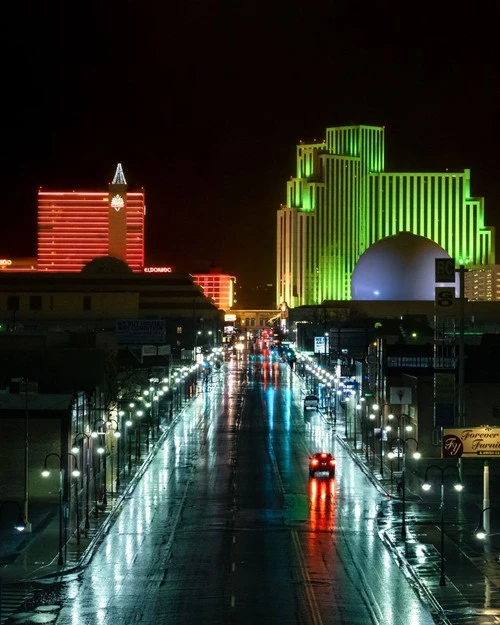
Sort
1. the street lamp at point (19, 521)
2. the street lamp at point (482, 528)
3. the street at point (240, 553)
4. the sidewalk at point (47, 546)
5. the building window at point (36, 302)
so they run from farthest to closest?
the building window at point (36, 302)
the street lamp at point (19, 521)
the street lamp at point (482, 528)
the sidewalk at point (47, 546)
the street at point (240, 553)

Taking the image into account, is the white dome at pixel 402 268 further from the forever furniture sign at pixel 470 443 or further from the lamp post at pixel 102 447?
the forever furniture sign at pixel 470 443

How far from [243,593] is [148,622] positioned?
10.4 feet

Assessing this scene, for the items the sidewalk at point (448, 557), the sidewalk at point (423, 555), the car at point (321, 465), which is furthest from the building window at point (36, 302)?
the sidewalk at point (423, 555)

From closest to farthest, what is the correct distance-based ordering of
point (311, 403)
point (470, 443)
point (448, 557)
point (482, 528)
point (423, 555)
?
point (448, 557) < point (423, 555) < point (482, 528) < point (470, 443) < point (311, 403)

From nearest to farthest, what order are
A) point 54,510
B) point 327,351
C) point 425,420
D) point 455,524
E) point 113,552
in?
point 113,552 < point 455,524 < point 54,510 < point 425,420 < point 327,351

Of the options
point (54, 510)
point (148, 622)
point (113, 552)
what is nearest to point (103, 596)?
point (148, 622)

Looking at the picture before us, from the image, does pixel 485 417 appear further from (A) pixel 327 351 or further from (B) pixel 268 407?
(A) pixel 327 351

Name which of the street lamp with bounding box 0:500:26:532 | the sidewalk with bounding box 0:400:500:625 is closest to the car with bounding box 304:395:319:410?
the sidewalk with bounding box 0:400:500:625

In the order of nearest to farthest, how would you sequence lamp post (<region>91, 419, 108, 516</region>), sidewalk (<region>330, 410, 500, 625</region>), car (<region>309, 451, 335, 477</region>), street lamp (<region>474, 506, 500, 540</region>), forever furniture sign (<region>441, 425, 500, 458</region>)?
1. sidewalk (<region>330, 410, 500, 625</region>)
2. street lamp (<region>474, 506, 500, 540</region>)
3. forever furniture sign (<region>441, 425, 500, 458</region>)
4. lamp post (<region>91, 419, 108, 516</region>)
5. car (<region>309, 451, 335, 477</region>)

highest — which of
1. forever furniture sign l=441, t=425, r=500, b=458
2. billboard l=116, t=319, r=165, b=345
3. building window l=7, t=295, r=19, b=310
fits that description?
building window l=7, t=295, r=19, b=310

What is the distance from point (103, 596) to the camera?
27719 mm

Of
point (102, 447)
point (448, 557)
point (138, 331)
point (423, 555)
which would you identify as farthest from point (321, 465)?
point (138, 331)

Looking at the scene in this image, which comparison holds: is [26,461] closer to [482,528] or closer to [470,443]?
[470,443]

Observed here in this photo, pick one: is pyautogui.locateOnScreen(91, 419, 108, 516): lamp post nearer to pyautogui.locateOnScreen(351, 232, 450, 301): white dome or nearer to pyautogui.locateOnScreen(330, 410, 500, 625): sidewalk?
pyautogui.locateOnScreen(330, 410, 500, 625): sidewalk
